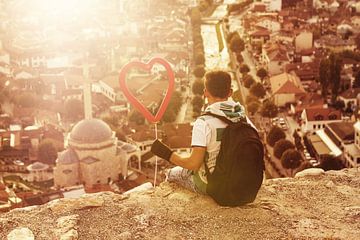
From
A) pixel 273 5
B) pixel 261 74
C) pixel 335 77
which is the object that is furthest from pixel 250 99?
pixel 273 5

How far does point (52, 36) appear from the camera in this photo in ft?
93.0

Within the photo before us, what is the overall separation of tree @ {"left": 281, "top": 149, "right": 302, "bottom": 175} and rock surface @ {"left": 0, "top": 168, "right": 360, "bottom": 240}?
9474mm

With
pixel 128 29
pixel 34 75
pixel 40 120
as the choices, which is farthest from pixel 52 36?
pixel 40 120

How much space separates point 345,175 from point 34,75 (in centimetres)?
1920

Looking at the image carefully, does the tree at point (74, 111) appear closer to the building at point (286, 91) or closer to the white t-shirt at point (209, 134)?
the building at point (286, 91)

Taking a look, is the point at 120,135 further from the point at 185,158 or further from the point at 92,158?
the point at 185,158

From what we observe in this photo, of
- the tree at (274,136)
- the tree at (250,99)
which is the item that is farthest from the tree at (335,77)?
the tree at (274,136)

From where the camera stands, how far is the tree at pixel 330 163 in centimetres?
1256

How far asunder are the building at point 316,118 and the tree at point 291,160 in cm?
277

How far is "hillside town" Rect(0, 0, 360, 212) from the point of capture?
13.4m

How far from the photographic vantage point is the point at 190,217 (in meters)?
3.00

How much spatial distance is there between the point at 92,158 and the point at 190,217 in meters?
10.5

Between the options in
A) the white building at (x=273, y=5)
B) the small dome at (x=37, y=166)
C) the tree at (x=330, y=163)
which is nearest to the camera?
the tree at (x=330, y=163)

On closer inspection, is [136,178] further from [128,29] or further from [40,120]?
[128,29]
